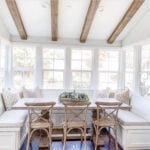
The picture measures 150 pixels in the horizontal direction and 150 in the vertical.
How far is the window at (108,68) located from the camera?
594cm

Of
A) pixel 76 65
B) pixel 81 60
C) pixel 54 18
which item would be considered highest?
pixel 54 18

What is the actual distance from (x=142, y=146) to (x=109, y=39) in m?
3.10

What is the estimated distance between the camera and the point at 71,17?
470 centimetres

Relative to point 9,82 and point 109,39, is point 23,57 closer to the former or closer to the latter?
point 9,82

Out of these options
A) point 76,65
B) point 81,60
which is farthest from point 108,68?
point 76,65

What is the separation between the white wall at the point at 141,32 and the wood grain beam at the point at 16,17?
2772 mm

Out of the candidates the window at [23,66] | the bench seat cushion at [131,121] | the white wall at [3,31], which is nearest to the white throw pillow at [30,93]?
the window at [23,66]

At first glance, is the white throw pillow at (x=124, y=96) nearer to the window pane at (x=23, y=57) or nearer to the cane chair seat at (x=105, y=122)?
the cane chair seat at (x=105, y=122)

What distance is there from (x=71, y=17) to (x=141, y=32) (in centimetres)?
167

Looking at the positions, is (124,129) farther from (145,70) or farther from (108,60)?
(108,60)

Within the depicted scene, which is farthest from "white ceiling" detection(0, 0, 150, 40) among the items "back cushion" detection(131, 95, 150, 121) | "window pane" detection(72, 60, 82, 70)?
"back cushion" detection(131, 95, 150, 121)

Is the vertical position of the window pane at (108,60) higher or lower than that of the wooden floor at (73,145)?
higher

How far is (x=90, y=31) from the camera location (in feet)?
17.7

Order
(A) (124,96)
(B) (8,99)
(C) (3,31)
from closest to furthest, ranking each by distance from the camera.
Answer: (B) (8,99) → (C) (3,31) → (A) (124,96)
